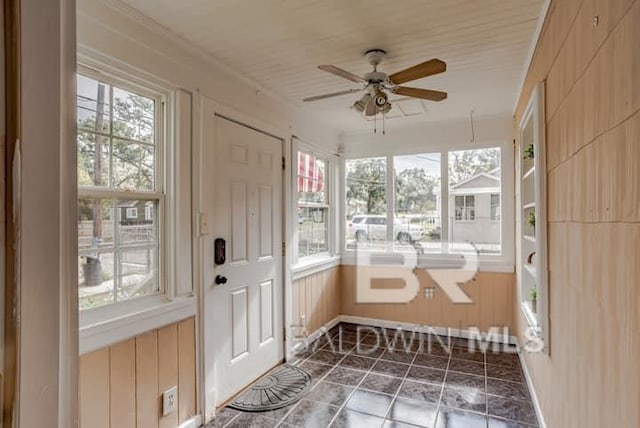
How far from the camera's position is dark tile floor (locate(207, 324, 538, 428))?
2363 mm

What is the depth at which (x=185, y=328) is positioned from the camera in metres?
2.21

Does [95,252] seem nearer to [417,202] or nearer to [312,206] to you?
[312,206]

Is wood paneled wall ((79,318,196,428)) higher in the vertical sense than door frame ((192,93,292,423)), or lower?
lower

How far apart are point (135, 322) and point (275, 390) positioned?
4.30ft

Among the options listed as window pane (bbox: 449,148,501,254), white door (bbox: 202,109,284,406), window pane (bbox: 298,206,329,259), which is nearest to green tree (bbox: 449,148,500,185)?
window pane (bbox: 449,148,501,254)

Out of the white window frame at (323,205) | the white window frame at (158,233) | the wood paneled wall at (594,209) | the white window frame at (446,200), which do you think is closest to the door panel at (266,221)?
the white window frame at (323,205)

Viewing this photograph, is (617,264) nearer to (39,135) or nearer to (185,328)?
(39,135)

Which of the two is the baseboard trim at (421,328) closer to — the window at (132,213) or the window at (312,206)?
the window at (312,206)

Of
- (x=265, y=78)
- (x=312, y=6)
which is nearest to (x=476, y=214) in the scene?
(x=265, y=78)

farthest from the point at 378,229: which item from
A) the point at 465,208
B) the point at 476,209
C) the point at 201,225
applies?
the point at 201,225

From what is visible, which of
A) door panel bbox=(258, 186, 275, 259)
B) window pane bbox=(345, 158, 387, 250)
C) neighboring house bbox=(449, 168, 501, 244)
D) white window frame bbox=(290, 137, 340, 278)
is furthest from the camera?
window pane bbox=(345, 158, 387, 250)

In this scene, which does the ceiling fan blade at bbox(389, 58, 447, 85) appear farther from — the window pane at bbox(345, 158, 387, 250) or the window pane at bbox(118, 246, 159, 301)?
the window pane at bbox(345, 158, 387, 250)

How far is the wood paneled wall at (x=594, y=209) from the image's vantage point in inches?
36.8

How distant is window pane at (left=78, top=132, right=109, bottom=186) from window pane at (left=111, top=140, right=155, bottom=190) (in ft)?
0.15
